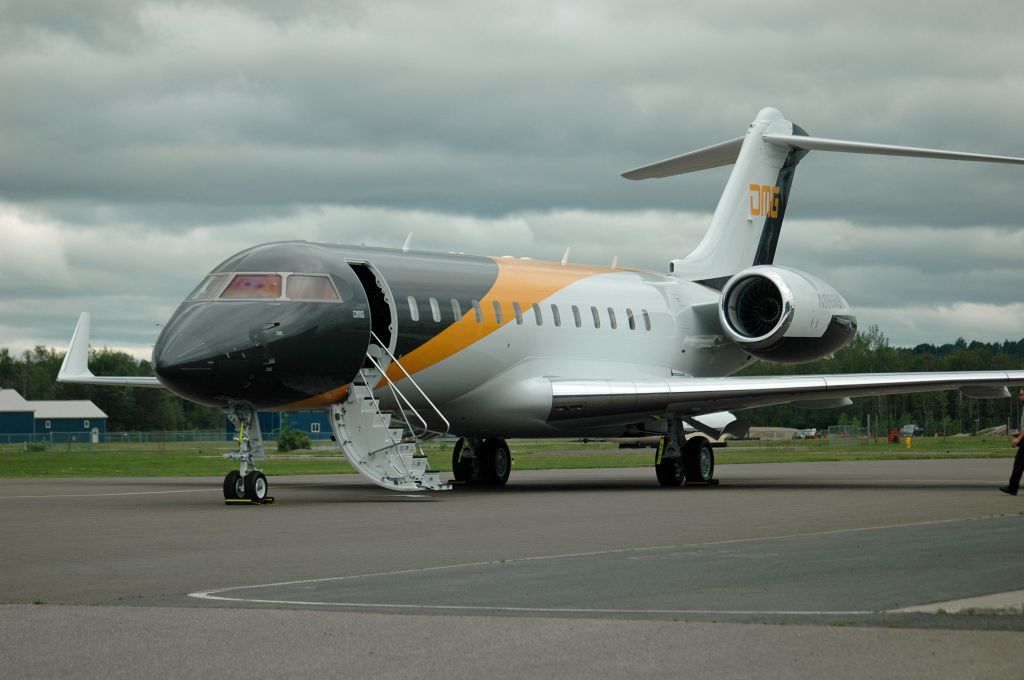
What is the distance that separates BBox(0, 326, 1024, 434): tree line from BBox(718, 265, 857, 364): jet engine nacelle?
77.2 m

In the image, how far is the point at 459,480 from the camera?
29016 millimetres

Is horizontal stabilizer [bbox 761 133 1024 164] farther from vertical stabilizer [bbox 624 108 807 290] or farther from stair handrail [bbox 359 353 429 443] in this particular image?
stair handrail [bbox 359 353 429 443]

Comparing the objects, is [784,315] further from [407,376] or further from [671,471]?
[407,376]

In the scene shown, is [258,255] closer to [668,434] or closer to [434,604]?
[668,434]

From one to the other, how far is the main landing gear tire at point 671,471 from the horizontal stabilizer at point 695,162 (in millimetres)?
9818

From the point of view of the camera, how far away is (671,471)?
27625 millimetres

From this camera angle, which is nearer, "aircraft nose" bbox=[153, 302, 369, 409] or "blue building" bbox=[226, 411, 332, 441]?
"aircraft nose" bbox=[153, 302, 369, 409]

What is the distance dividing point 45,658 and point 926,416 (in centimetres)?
13156

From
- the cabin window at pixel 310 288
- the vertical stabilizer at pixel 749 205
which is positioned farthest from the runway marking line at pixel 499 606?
the vertical stabilizer at pixel 749 205

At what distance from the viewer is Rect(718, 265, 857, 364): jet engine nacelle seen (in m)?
27.7

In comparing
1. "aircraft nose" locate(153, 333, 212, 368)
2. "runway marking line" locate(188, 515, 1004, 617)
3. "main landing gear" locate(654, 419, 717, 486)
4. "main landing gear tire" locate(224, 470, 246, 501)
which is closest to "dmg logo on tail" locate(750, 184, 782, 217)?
"main landing gear" locate(654, 419, 717, 486)

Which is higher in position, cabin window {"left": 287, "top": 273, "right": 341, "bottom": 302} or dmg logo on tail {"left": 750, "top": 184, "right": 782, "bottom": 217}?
dmg logo on tail {"left": 750, "top": 184, "right": 782, "bottom": 217}

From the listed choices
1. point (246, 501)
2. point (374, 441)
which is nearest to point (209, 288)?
point (246, 501)

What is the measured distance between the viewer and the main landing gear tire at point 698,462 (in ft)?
91.7
